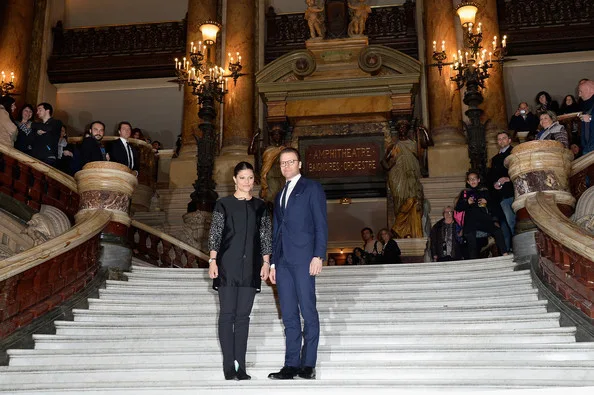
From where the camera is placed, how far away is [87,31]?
61.1ft

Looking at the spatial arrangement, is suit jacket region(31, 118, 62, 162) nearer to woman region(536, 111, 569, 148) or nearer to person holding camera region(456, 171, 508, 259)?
person holding camera region(456, 171, 508, 259)

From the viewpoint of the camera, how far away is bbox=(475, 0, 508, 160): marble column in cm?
1376

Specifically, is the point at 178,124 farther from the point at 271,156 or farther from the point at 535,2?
the point at 535,2

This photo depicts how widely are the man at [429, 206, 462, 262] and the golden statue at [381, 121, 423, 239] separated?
310 cm

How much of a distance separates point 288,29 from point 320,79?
4032 mm

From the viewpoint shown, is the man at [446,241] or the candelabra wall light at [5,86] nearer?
the man at [446,241]

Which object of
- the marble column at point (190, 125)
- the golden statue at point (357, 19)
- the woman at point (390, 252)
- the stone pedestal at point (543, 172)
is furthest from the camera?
the marble column at point (190, 125)

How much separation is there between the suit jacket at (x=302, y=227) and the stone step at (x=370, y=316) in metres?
1.20

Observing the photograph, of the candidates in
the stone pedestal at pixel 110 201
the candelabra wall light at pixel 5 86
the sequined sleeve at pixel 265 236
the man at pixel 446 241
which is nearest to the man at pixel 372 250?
the man at pixel 446 241

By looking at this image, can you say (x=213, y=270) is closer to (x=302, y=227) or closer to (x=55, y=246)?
(x=302, y=227)

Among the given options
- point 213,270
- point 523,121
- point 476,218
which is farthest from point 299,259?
point 523,121

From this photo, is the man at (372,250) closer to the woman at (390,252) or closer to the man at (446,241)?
the woman at (390,252)

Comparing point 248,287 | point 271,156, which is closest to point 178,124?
point 271,156

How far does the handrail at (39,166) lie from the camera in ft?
25.9
